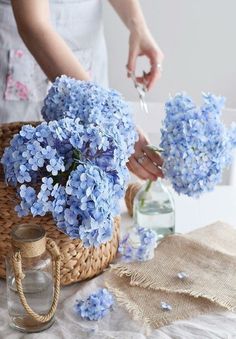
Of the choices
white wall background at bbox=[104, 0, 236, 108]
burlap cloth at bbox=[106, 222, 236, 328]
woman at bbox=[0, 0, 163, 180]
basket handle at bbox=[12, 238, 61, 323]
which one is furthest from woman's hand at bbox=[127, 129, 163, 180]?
white wall background at bbox=[104, 0, 236, 108]

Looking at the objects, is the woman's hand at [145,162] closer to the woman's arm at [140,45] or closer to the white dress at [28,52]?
the woman's arm at [140,45]

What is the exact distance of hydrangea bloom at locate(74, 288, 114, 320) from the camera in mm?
881

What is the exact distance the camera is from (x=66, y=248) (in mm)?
A: 917

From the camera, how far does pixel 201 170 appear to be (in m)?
0.93

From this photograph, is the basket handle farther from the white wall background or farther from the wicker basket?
the white wall background

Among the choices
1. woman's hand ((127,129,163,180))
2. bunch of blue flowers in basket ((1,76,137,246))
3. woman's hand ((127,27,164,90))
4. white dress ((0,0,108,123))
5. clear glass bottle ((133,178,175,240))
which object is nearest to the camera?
bunch of blue flowers in basket ((1,76,137,246))

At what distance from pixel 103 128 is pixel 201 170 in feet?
0.59

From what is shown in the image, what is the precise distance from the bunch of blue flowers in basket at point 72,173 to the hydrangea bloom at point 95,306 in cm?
12

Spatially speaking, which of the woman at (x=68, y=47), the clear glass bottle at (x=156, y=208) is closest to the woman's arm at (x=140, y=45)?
the woman at (x=68, y=47)

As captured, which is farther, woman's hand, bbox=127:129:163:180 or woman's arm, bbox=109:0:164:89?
Answer: woman's arm, bbox=109:0:164:89

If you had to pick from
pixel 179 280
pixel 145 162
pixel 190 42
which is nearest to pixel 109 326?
pixel 179 280

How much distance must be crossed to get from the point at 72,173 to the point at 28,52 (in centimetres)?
92

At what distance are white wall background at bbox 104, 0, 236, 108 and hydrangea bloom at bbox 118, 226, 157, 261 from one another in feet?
4.08

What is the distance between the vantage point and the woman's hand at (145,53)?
1.47 meters
